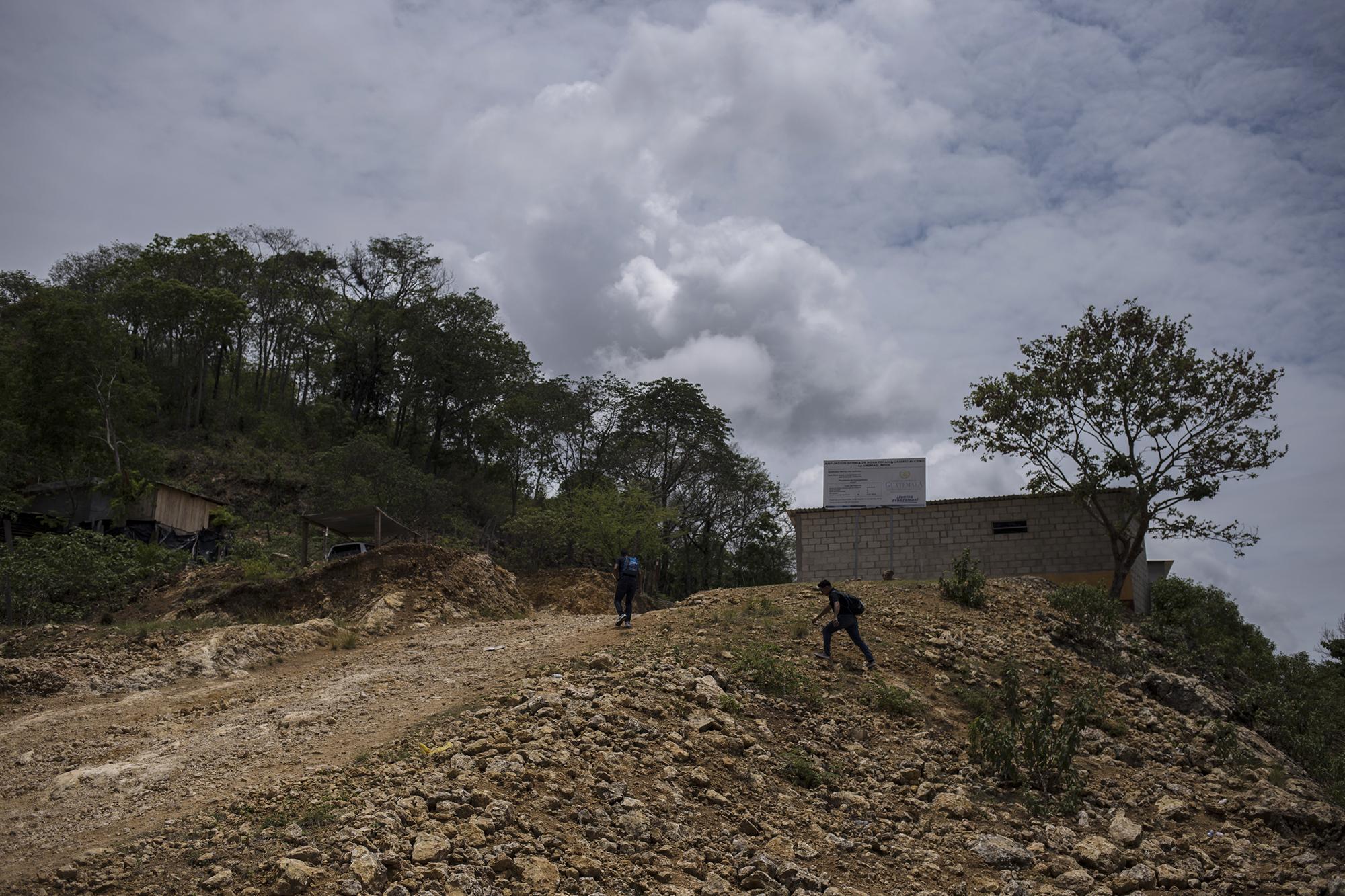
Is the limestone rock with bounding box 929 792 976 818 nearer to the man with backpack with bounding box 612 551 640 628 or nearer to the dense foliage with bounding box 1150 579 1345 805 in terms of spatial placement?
the man with backpack with bounding box 612 551 640 628

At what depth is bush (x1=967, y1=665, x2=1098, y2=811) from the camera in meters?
12.8

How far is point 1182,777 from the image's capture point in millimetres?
14633

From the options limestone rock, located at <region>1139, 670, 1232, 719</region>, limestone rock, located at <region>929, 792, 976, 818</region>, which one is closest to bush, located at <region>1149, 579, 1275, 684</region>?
limestone rock, located at <region>1139, 670, 1232, 719</region>

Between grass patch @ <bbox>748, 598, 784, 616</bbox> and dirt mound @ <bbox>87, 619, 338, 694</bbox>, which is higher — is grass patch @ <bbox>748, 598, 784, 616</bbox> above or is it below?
above

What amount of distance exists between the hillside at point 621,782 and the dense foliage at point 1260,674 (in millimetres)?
2049

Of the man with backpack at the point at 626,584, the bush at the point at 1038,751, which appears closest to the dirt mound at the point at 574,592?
the man with backpack at the point at 626,584

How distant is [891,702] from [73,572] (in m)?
17.4

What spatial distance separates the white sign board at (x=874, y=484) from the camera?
2711 centimetres

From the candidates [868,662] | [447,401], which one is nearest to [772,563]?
[447,401]

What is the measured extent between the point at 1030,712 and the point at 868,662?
2563 millimetres

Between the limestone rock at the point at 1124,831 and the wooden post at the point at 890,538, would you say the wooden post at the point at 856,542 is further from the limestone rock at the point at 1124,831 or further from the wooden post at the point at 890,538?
the limestone rock at the point at 1124,831

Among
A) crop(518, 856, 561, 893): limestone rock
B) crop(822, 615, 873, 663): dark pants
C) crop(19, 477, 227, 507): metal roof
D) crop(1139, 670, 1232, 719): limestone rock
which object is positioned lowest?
crop(518, 856, 561, 893): limestone rock

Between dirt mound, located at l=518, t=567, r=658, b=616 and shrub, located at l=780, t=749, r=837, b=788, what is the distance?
13098 mm

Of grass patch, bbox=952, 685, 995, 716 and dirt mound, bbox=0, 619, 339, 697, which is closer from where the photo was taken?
dirt mound, bbox=0, 619, 339, 697
